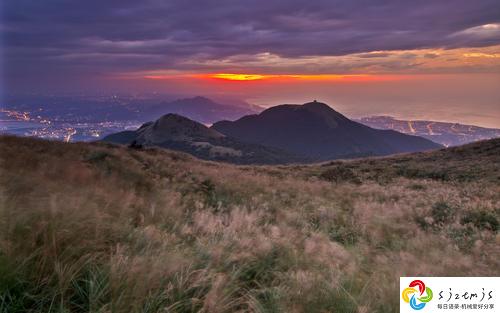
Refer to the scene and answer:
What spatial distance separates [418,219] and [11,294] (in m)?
8.76

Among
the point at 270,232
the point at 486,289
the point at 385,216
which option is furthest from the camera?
the point at 385,216

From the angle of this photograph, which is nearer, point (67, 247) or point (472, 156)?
point (67, 247)

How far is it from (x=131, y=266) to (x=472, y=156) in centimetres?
3744

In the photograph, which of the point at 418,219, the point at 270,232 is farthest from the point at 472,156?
the point at 270,232

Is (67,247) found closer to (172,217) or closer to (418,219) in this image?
(172,217)

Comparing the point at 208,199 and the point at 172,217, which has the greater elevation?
the point at 172,217

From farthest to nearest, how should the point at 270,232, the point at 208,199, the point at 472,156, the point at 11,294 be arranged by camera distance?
the point at 472,156 → the point at 208,199 → the point at 270,232 → the point at 11,294

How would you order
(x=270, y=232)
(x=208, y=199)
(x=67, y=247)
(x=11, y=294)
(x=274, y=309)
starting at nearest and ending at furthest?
(x=11, y=294)
(x=274, y=309)
(x=67, y=247)
(x=270, y=232)
(x=208, y=199)

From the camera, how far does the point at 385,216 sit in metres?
9.18

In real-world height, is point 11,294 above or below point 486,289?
above

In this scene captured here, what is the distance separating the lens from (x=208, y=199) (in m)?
10.3

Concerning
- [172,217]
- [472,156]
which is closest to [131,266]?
[172,217]

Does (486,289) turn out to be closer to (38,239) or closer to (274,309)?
(274,309)

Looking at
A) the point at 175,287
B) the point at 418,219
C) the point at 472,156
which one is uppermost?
the point at 175,287
